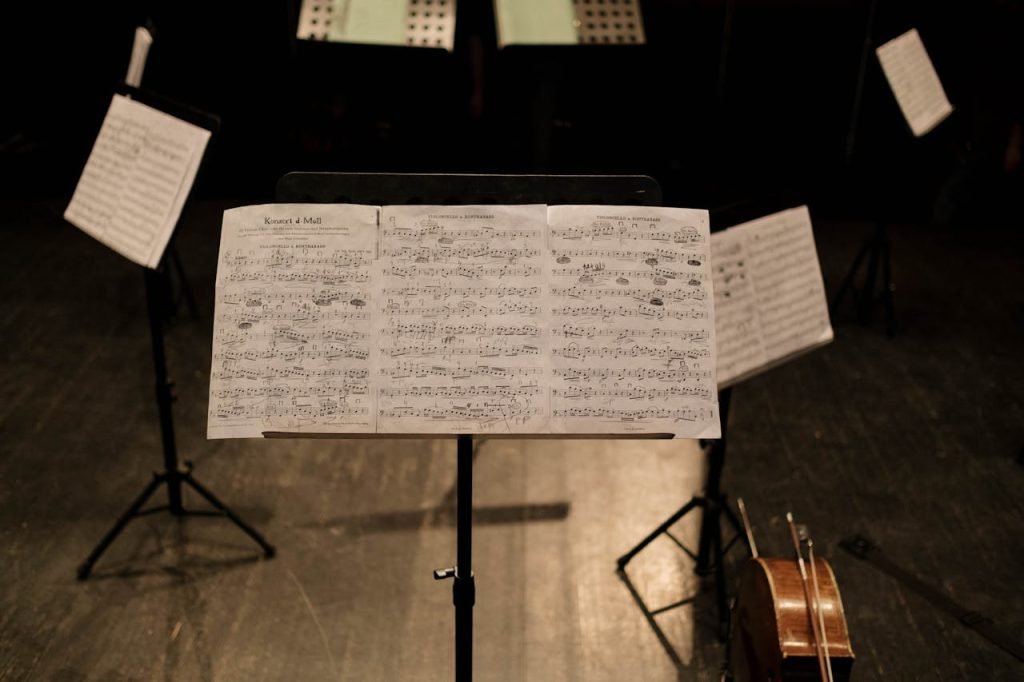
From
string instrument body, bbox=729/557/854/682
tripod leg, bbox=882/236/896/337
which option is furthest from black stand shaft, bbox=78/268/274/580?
tripod leg, bbox=882/236/896/337

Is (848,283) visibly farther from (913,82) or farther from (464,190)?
(464,190)

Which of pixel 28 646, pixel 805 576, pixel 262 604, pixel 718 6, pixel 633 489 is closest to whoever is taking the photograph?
pixel 805 576

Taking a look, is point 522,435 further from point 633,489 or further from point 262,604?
point 633,489

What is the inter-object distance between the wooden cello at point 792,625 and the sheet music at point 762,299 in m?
0.54

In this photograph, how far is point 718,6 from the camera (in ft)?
21.1

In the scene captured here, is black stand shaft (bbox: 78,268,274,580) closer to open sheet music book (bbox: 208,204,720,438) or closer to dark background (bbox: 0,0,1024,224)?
open sheet music book (bbox: 208,204,720,438)

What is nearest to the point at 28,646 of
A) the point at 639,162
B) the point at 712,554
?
the point at 712,554

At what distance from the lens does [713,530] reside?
3500mm

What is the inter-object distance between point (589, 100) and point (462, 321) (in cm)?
472

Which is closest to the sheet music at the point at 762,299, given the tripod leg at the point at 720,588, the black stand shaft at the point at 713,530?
the black stand shaft at the point at 713,530

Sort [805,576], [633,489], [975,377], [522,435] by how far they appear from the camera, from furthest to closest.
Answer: [975,377]
[633,489]
[805,576]
[522,435]

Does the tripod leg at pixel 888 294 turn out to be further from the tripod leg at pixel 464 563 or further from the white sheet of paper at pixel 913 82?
the tripod leg at pixel 464 563

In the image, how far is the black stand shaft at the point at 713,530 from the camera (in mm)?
3359

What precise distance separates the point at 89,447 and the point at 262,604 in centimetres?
123
